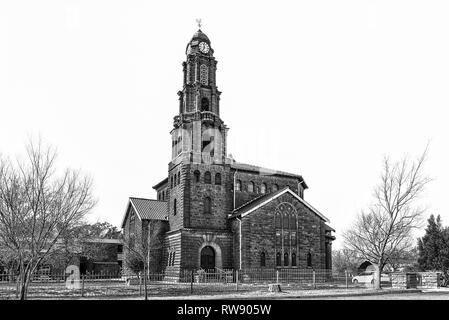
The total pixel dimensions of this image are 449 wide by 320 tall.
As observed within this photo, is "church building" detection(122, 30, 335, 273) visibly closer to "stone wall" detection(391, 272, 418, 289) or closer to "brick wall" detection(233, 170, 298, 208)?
"brick wall" detection(233, 170, 298, 208)

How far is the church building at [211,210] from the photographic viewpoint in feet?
146

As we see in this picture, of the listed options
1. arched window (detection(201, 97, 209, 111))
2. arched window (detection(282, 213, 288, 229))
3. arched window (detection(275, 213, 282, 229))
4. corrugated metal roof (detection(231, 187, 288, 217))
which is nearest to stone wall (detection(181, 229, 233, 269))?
corrugated metal roof (detection(231, 187, 288, 217))

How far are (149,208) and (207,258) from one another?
11.0 metres

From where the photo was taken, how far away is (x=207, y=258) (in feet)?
147

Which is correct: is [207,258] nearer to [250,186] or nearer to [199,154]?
[199,154]

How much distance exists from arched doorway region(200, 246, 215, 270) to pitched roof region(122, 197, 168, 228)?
7.78 metres

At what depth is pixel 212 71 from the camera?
50594mm

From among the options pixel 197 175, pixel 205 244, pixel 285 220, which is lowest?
pixel 205 244

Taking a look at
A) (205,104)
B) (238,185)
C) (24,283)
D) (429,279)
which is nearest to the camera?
(24,283)

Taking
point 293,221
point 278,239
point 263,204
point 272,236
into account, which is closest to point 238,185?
point 263,204
